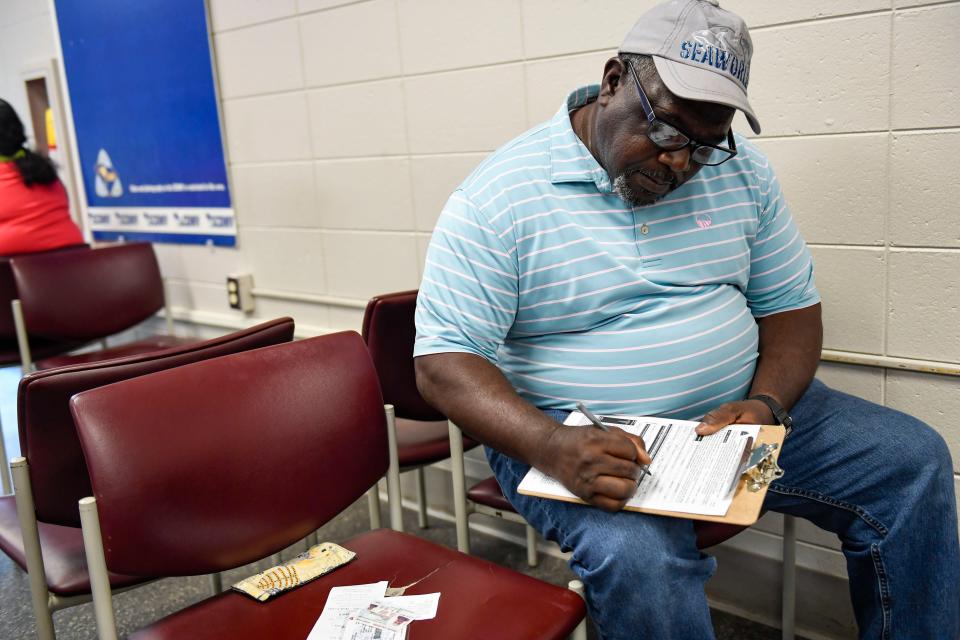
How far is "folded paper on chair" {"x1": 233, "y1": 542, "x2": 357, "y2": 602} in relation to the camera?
1.21 meters

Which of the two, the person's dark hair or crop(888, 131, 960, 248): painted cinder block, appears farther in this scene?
the person's dark hair

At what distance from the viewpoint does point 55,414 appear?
135cm

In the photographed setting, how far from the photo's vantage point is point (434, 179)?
7.79 feet

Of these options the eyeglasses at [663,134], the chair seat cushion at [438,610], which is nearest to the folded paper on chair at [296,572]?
the chair seat cushion at [438,610]

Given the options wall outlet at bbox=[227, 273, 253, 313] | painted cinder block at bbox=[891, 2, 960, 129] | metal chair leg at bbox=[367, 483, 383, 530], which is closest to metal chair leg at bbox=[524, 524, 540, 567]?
metal chair leg at bbox=[367, 483, 383, 530]

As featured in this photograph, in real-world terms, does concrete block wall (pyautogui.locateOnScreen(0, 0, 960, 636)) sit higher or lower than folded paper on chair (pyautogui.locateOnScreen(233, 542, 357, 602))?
higher

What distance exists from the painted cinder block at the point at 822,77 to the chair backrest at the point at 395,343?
3.08 ft

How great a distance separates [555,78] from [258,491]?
1.34 m

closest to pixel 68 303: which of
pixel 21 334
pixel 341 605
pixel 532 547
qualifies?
pixel 21 334

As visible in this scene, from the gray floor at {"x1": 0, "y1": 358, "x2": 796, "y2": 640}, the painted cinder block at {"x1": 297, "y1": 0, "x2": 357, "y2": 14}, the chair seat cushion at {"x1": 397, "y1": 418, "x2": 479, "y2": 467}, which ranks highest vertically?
the painted cinder block at {"x1": 297, "y1": 0, "x2": 357, "y2": 14}

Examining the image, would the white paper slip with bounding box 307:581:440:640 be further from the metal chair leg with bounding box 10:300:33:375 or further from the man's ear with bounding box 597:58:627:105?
the metal chair leg with bounding box 10:300:33:375

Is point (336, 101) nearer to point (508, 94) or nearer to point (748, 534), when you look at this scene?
point (508, 94)

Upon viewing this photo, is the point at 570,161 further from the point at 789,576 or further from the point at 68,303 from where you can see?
the point at 68,303

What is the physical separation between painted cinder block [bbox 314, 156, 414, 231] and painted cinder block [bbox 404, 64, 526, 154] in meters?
0.14
